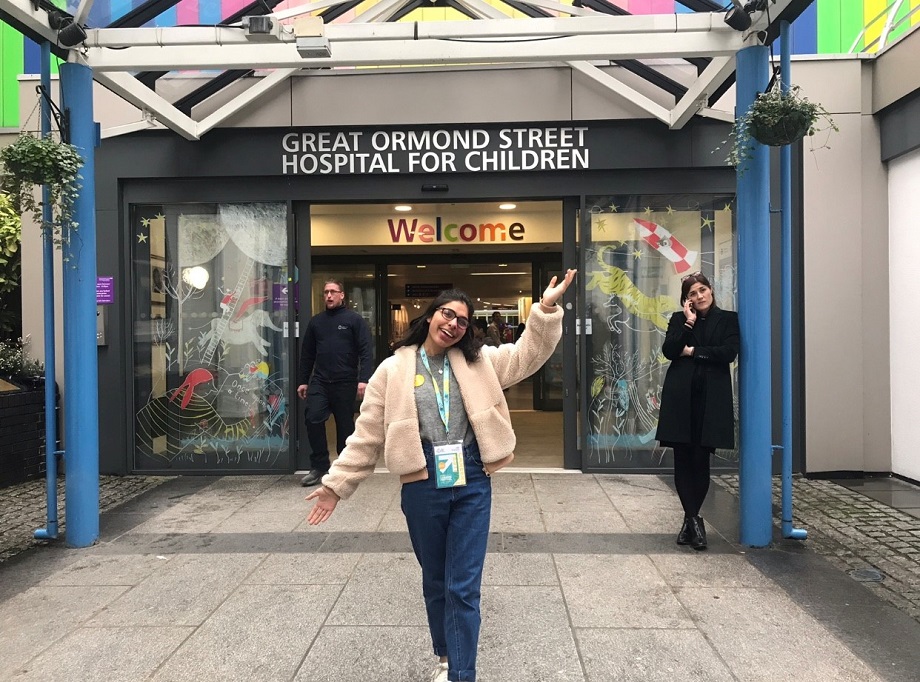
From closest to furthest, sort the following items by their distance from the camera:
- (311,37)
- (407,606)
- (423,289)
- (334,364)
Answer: (407,606), (311,37), (334,364), (423,289)

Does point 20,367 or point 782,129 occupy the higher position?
point 782,129

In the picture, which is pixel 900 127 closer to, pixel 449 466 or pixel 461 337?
pixel 461 337

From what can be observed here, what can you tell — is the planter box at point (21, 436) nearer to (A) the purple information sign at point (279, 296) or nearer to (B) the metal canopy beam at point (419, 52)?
Result: (A) the purple information sign at point (279, 296)

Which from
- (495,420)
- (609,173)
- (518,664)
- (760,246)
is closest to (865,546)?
(760,246)

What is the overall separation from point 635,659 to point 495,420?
141 centimetres

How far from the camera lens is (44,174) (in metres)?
4.37

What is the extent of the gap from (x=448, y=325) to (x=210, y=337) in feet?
17.2

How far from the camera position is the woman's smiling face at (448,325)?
267 centimetres

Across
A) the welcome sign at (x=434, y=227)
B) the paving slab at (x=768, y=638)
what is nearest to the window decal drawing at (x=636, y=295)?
the welcome sign at (x=434, y=227)

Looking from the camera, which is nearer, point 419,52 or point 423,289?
point 419,52

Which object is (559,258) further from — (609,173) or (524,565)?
(524,565)

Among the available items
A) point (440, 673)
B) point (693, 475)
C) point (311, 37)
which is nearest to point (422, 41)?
point (311, 37)

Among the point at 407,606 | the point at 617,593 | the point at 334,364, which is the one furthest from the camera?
the point at 334,364

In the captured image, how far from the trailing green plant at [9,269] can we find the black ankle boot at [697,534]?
7247mm
